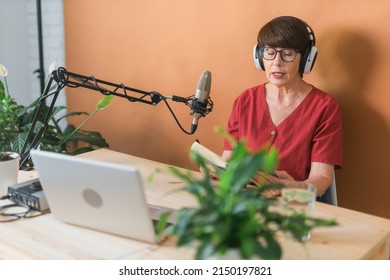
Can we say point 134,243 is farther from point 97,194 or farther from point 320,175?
point 320,175

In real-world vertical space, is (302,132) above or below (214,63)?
below

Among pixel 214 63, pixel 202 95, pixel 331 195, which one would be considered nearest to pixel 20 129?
pixel 214 63

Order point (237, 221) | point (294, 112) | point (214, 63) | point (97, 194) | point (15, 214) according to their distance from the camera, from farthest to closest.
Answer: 1. point (214, 63)
2. point (294, 112)
3. point (15, 214)
4. point (97, 194)
5. point (237, 221)

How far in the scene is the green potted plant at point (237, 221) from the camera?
85 cm

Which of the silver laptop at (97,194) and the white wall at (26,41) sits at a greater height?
the white wall at (26,41)

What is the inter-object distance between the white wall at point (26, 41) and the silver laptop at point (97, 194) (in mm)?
2057

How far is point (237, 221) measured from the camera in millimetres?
875

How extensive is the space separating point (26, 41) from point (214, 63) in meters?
1.64

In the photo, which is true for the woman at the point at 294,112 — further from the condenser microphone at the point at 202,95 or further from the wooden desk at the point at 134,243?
the wooden desk at the point at 134,243

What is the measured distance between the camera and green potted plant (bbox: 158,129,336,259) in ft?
2.80

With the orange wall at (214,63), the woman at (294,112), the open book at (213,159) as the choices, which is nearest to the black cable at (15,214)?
the open book at (213,159)

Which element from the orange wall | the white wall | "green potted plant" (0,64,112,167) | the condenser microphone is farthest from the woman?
Answer: the white wall
